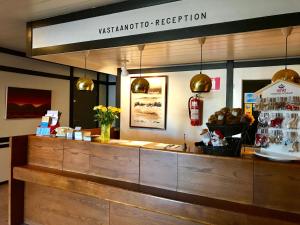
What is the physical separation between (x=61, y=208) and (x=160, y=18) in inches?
95.7

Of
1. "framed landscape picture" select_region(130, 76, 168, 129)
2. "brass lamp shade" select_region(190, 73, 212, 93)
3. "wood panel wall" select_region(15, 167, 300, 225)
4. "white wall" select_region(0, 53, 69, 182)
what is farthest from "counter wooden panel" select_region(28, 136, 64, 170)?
"framed landscape picture" select_region(130, 76, 168, 129)

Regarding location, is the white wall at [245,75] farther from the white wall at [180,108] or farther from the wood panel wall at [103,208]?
the wood panel wall at [103,208]

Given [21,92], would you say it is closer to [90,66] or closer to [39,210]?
[90,66]

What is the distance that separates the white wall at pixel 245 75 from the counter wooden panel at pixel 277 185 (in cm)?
265

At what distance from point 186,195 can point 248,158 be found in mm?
630

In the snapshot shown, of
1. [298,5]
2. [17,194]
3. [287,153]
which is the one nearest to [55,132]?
[17,194]

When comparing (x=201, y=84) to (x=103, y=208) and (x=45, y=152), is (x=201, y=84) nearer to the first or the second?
(x=103, y=208)

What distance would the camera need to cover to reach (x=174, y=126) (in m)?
5.09

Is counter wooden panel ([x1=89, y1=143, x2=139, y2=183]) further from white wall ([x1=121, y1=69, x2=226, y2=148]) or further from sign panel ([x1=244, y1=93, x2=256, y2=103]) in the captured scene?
sign panel ([x1=244, y1=93, x2=256, y2=103])

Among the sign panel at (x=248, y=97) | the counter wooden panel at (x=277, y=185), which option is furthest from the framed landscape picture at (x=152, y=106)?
the counter wooden panel at (x=277, y=185)

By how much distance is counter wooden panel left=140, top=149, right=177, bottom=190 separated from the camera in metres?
2.35

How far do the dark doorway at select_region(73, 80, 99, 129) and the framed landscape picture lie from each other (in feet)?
6.14

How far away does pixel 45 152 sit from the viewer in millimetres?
3246

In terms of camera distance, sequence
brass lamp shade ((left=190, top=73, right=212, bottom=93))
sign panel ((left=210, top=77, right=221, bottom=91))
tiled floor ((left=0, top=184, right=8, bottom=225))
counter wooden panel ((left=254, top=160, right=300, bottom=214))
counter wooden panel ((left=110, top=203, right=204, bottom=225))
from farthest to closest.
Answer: sign panel ((left=210, top=77, right=221, bottom=91)) → tiled floor ((left=0, top=184, right=8, bottom=225)) → brass lamp shade ((left=190, top=73, right=212, bottom=93)) → counter wooden panel ((left=110, top=203, right=204, bottom=225)) → counter wooden panel ((left=254, top=160, right=300, bottom=214))
